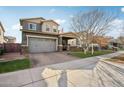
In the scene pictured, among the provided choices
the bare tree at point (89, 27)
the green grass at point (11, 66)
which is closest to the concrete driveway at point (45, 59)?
the green grass at point (11, 66)

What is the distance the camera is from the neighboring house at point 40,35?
12773 mm

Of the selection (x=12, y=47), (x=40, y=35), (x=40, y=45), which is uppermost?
(x=40, y=35)

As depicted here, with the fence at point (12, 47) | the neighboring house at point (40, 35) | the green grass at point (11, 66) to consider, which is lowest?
the green grass at point (11, 66)

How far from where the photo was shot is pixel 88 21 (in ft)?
39.1

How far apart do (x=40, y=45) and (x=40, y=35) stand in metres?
1.22

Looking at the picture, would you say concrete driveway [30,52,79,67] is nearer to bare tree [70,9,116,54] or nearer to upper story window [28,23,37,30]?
bare tree [70,9,116,54]

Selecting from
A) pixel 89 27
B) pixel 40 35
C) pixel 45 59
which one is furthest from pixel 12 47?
pixel 89 27

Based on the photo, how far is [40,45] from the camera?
43.2 feet

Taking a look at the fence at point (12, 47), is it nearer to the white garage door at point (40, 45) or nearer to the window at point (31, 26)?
the window at point (31, 26)

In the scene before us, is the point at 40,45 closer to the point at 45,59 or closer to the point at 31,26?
the point at 31,26

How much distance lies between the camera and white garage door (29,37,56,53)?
1264 centimetres
